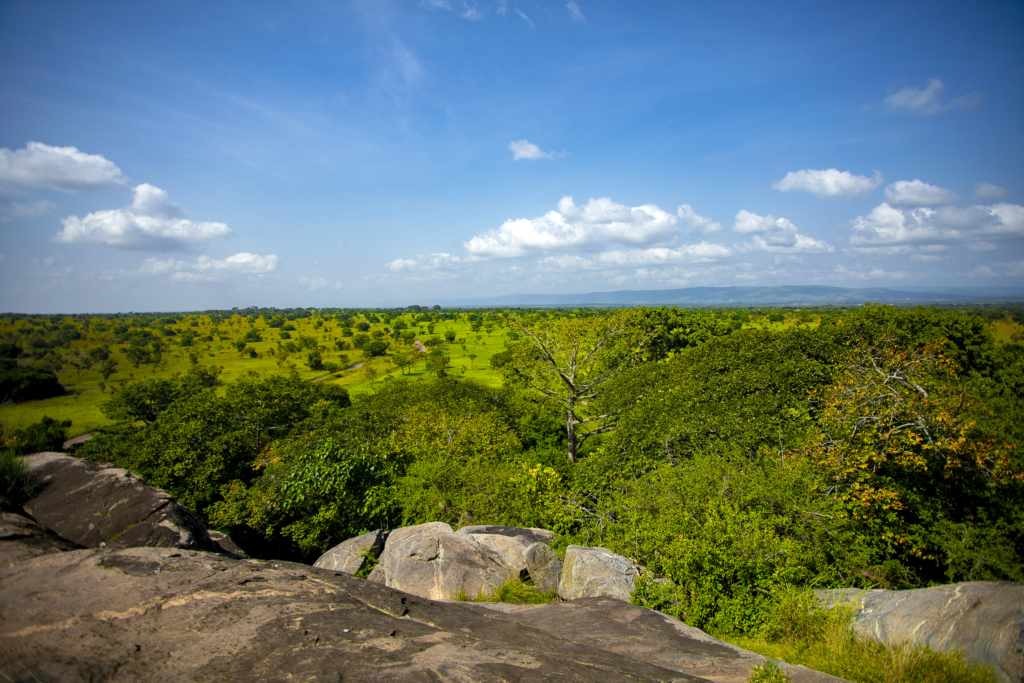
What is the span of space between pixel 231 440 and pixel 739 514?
2101 centimetres

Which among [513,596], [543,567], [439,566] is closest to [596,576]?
[543,567]

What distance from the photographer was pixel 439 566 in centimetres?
1057

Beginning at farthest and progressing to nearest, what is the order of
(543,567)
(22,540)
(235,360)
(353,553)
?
(235,360) → (353,553) → (543,567) → (22,540)

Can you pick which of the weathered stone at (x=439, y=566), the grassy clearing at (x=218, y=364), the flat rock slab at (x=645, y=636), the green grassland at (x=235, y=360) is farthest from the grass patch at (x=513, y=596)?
the grassy clearing at (x=218, y=364)

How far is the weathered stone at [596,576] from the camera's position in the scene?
9.43m

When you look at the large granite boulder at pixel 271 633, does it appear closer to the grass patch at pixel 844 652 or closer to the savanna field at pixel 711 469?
the grass patch at pixel 844 652

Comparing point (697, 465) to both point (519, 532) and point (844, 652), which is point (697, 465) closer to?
point (519, 532)

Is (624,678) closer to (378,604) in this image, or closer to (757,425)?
(378,604)

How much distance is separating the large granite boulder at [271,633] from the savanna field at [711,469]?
7.36ft

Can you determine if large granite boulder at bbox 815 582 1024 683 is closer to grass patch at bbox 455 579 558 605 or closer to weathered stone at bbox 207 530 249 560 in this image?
grass patch at bbox 455 579 558 605

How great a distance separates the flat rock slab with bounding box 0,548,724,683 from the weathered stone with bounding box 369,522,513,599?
10.1 feet

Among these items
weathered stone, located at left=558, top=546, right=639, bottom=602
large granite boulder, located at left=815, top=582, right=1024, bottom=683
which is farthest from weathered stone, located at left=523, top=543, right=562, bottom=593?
large granite boulder, located at left=815, top=582, right=1024, bottom=683

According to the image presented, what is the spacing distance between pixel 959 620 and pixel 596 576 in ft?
19.9

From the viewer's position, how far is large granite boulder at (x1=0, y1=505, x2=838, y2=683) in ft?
16.1
